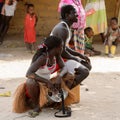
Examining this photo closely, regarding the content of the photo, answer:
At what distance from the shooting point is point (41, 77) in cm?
538

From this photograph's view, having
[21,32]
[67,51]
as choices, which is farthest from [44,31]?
[67,51]

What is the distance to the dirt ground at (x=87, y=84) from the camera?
18.2 feet

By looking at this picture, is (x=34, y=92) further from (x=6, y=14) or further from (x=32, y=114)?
(x=6, y=14)

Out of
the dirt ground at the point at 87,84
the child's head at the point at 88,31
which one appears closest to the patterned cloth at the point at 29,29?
the dirt ground at the point at 87,84

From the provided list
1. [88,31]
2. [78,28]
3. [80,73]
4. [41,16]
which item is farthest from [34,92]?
[41,16]

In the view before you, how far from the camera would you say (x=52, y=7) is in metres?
11.3

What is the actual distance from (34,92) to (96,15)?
17.6ft

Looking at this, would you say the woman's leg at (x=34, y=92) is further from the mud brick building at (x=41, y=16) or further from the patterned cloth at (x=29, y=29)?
the mud brick building at (x=41, y=16)

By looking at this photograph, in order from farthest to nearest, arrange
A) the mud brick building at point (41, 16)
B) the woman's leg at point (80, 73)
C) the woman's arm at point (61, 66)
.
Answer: the mud brick building at point (41, 16)
the woman's leg at point (80, 73)
the woman's arm at point (61, 66)

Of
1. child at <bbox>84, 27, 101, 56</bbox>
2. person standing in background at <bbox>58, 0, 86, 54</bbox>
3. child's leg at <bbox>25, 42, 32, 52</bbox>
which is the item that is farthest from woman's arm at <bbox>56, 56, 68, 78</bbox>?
child's leg at <bbox>25, 42, 32, 52</bbox>

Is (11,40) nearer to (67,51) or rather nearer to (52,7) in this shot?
(52,7)

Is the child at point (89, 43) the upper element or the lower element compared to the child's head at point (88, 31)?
lower

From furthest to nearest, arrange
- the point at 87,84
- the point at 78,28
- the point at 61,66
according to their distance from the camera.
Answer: the point at 87,84 → the point at 78,28 → the point at 61,66

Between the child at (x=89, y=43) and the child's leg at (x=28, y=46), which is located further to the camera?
the child's leg at (x=28, y=46)
